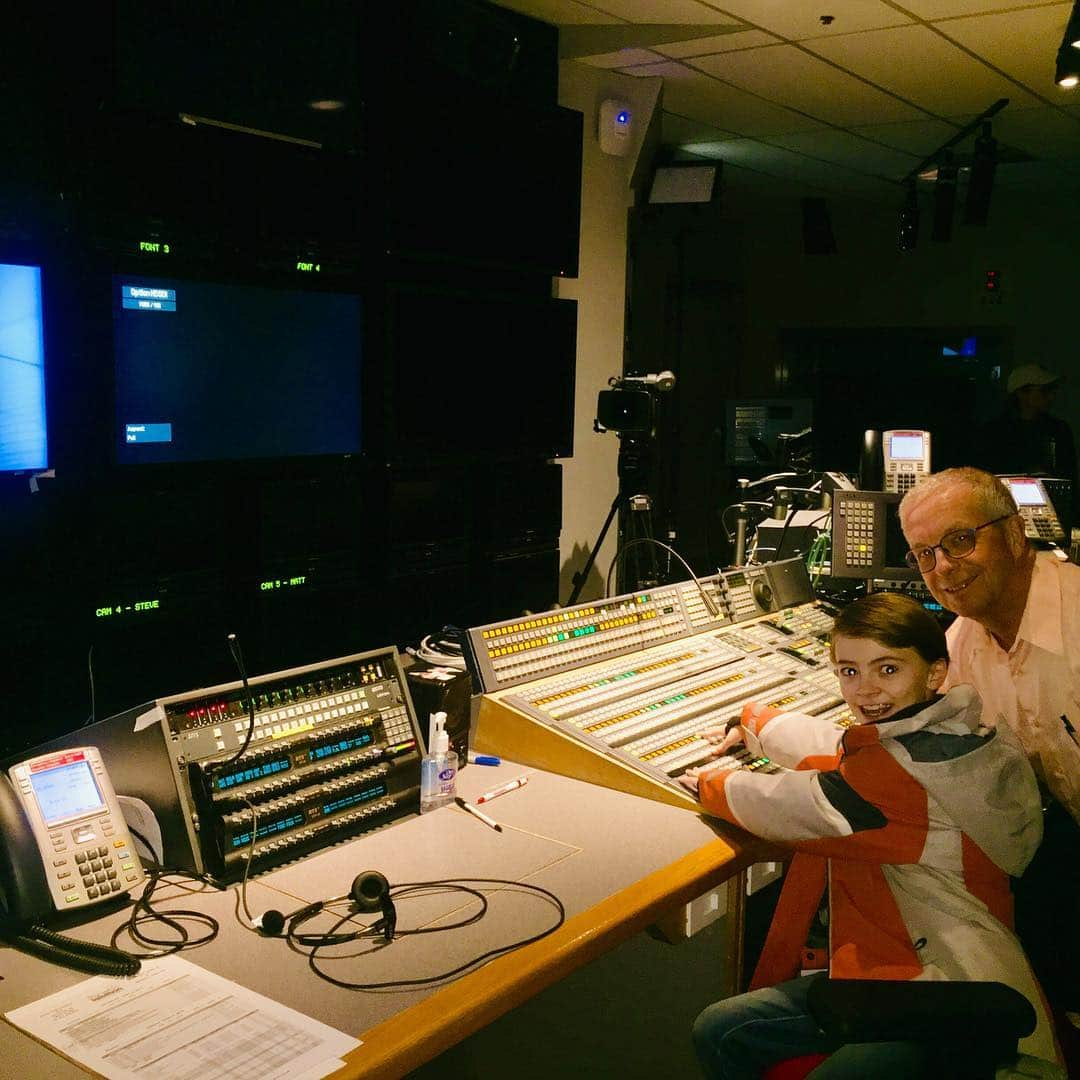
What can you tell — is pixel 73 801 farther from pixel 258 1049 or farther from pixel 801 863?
pixel 801 863

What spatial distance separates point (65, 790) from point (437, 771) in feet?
1.92

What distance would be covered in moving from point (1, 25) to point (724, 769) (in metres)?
2.32

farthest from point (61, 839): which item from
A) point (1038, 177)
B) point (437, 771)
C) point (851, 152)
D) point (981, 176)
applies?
point (1038, 177)

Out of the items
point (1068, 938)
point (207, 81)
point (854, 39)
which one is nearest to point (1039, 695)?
point (1068, 938)

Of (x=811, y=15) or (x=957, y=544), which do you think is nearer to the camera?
(x=957, y=544)

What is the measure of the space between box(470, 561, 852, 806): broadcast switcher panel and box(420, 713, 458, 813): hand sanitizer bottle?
192mm

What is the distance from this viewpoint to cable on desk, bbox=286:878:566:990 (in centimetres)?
130

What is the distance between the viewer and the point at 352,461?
3.51m

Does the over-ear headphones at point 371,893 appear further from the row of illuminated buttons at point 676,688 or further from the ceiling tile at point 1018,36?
the ceiling tile at point 1018,36

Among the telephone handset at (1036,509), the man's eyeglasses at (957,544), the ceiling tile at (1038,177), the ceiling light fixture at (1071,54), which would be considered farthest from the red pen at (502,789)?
the ceiling tile at (1038,177)

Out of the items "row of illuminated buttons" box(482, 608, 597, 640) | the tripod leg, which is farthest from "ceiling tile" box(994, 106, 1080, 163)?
"row of illuminated buttons" box(482, 608, 597, 640)

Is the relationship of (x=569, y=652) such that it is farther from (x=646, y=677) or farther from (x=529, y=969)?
(x=529, y=969)

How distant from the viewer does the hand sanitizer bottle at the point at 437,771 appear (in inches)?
71.5

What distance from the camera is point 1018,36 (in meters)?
4.41
